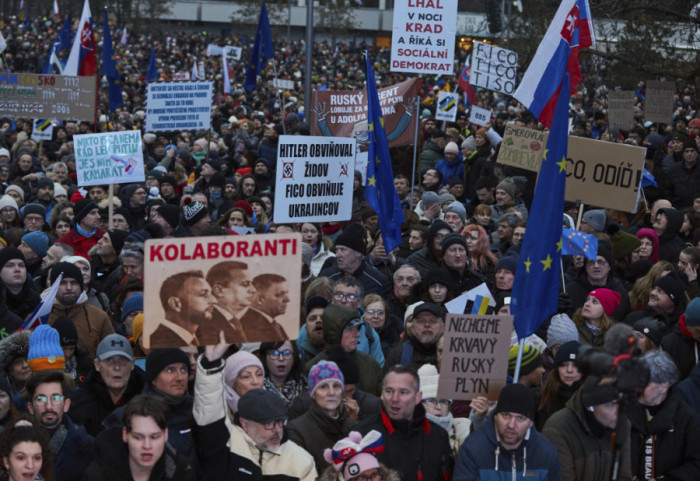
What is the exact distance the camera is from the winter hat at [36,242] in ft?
31.4

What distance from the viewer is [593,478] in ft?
17.3

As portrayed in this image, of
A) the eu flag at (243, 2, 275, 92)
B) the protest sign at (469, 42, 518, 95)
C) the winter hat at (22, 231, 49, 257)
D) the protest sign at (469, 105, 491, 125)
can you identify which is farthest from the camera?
the eu flag at (243, 2, 275, 92)

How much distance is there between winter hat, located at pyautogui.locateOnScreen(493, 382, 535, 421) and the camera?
4977 millimetres

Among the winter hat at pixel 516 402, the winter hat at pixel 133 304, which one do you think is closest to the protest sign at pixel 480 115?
the winter hat at pixel 133 304

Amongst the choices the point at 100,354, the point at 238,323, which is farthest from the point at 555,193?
the point at 100,354

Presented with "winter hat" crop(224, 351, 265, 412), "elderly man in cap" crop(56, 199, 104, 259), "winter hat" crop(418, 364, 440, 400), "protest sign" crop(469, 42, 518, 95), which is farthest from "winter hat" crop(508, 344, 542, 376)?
"protest sign" crop(469, 42, 518, 95)

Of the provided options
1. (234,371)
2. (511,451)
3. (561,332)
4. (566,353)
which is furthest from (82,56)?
(511,451)

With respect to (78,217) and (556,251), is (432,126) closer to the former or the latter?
(78,217)

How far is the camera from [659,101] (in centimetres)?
1798

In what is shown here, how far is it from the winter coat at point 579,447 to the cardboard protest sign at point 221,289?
136cm

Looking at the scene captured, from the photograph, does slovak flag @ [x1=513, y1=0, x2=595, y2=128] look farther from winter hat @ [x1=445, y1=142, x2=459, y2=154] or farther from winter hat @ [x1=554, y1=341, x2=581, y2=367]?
winter hat @ [x1=445, y1=142, x2=459, y2=154]

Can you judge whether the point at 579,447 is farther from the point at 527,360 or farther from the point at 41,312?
the point at 41,312

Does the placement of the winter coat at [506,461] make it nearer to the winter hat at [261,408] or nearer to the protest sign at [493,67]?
the winter hat at [261,408]

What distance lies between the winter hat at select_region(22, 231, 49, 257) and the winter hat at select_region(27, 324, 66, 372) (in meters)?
3.86
